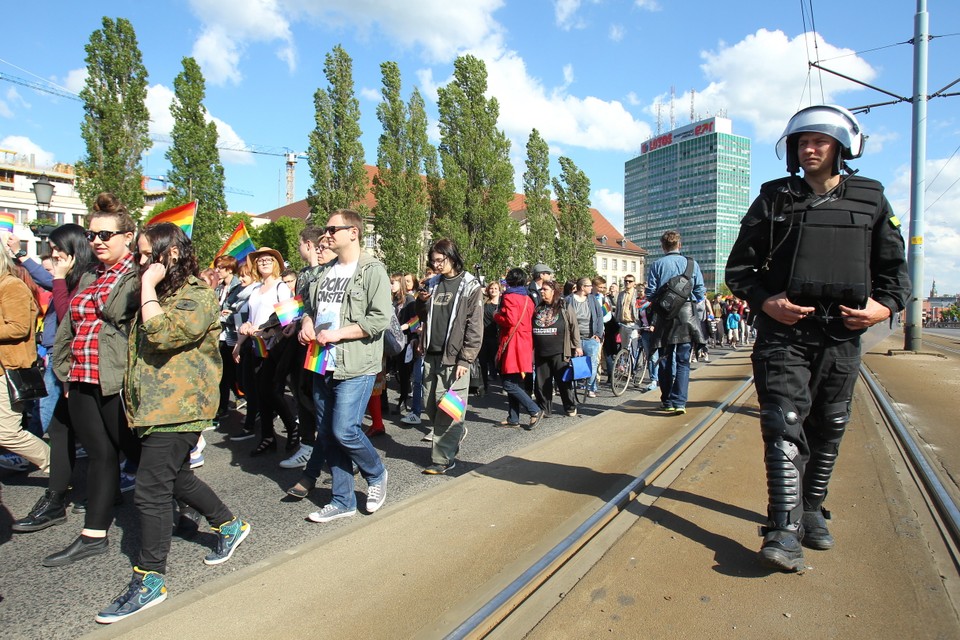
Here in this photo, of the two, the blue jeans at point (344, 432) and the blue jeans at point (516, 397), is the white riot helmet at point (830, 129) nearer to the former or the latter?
the blue jeans at point (344, 432)

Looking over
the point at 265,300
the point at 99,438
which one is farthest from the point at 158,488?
the point at 265,300

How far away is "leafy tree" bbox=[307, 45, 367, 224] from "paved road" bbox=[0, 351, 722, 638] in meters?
30.5

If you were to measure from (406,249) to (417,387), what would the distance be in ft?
93.4

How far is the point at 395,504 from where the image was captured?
4.25 meters

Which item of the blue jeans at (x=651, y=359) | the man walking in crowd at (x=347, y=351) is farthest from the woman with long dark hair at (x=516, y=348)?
the blue jeans at (x=651, y=359)

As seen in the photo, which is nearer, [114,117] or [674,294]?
[674,294]

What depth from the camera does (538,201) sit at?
148 feet

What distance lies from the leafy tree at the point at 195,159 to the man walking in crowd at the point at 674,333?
28.3m

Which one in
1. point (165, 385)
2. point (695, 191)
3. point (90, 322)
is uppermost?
point (695, 191)

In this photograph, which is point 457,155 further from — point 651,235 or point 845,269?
point 651,235

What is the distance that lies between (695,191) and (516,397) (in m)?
103

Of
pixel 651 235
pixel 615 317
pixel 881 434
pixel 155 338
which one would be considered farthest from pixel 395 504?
pixel 651 235

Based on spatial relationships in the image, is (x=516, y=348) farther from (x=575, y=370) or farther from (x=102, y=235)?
(x=102, y=235)

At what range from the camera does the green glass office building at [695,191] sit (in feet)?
305
